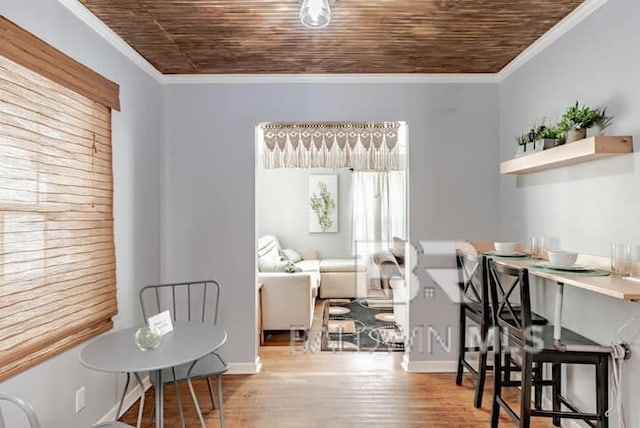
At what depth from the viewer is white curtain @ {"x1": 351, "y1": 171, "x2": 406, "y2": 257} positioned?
715 cm

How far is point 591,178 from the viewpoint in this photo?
2229 millimetres

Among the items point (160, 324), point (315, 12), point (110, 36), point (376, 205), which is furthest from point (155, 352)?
point (376, 205)

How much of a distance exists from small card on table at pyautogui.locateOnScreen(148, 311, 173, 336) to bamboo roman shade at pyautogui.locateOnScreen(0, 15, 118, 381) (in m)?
0.44

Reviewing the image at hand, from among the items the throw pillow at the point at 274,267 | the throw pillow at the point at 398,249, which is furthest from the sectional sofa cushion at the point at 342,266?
the throw pillow at the point at 274,267

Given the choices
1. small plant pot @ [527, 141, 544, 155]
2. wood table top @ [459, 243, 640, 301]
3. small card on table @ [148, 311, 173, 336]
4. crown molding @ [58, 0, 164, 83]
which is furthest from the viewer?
small plant pot @ [527, 141, 544, 155]

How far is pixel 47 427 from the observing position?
199cm

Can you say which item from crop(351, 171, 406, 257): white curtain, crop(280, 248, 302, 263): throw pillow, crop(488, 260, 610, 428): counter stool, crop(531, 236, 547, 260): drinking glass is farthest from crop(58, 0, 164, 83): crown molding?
crop(351, 171, 406, 257): white curtain

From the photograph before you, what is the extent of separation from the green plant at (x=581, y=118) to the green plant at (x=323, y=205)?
5040 millimetres

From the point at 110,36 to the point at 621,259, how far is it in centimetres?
310

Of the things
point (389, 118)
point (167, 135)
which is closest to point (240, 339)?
point (167, 135)

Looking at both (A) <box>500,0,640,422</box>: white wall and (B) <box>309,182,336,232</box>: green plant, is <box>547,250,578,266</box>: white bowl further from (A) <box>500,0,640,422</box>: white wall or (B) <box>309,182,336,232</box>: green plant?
(B) <box>309,182,336,232</box>: green plant

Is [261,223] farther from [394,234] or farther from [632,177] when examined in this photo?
[632,177]

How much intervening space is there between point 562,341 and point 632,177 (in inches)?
34.1

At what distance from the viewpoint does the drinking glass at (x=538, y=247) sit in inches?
106
